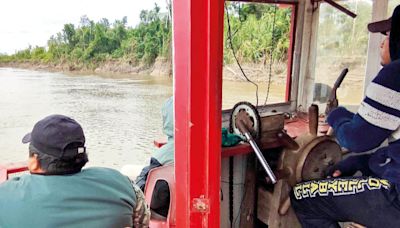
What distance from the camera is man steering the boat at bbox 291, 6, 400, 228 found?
1284 millimetres

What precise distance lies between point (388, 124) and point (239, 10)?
4.96 ft

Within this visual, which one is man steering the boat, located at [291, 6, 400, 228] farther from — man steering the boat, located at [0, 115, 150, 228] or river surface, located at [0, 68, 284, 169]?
river surface, located at [0, 68, 284, 169]

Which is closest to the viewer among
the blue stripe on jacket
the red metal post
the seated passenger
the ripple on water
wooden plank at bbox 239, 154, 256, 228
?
the red metal post

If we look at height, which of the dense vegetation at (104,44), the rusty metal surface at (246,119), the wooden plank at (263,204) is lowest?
the wooden plank at (263,204)

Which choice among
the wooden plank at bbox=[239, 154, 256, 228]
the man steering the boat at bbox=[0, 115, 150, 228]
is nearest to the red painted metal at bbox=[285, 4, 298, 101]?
the wooden plank at bbox=[239, 154, 256, 228]

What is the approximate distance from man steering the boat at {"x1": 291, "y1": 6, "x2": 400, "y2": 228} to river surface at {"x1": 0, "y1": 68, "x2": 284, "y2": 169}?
2491 millimetres

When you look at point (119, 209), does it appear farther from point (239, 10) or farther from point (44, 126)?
point (239, 10)

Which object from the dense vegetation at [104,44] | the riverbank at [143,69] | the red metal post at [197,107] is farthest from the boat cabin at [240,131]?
the dense vegetation at [104,44]

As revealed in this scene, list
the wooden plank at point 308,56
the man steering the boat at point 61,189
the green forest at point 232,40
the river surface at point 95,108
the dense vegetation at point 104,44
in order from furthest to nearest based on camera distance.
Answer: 1. the river surface at point 95,108
2. the dense vegetation at point 104,44
3. the wooden plank at point 308,56
4. the green forest at point 232,40
5. the man steering the boat at point 61,189

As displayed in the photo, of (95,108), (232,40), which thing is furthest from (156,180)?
(95,108)

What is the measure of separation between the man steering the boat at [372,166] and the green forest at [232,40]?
104cm

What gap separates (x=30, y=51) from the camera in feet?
10.0

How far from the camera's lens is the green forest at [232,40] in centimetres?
252

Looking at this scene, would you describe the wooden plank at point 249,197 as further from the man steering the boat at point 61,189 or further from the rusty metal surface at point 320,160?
the man steering the boat at point 61,189
